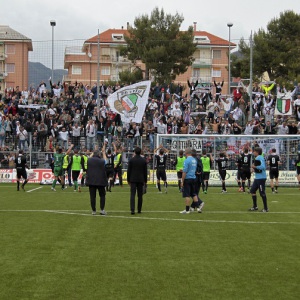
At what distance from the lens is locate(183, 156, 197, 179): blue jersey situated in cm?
1992

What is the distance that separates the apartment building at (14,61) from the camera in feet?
165

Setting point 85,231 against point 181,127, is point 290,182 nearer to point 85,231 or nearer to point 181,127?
point 181,127

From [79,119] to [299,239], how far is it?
28.2 meters

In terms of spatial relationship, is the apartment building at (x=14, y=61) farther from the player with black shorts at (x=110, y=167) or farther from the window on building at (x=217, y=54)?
the window on building at (x=217, y=54)

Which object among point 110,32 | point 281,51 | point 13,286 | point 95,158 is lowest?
point 13,286

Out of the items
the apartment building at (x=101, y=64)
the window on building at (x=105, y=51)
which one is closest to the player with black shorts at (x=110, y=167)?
the apartment building at (x=101, y=64)

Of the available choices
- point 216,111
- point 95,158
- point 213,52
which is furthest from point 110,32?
point 95,158

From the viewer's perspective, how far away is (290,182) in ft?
123

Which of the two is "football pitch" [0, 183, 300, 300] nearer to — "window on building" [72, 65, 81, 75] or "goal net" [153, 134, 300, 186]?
"goal net" [153, 134, 300, 186]

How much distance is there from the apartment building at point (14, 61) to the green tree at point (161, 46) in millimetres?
11267

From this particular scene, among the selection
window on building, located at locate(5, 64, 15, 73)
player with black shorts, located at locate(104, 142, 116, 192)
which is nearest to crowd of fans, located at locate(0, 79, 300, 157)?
player with black shorts, located at locate(104, 142, 116, 192)

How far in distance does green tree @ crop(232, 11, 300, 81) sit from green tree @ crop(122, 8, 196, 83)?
5.40 metres

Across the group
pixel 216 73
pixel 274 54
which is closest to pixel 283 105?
pixel 274 54

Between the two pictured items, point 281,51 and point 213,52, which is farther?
point 213,52
